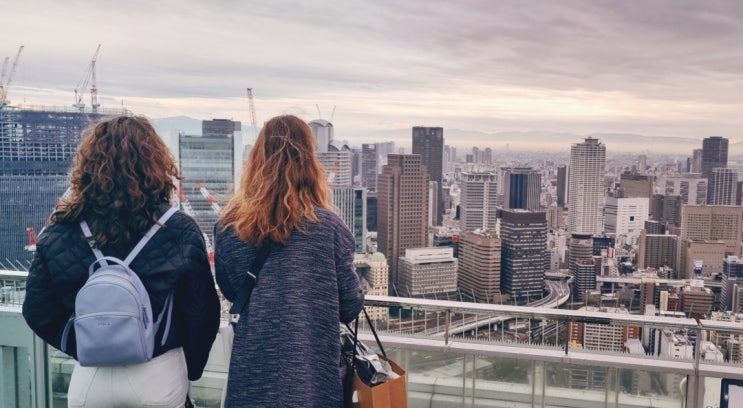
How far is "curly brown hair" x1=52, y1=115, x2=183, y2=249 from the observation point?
53.2 inches

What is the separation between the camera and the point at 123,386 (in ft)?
4.33

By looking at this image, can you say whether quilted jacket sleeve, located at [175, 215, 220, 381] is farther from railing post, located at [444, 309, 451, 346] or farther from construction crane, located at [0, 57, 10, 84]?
construction crane, located at [0, 57, 10, 84]

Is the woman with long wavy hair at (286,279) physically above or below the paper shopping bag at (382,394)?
above

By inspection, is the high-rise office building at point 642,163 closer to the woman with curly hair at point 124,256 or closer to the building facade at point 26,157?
the building facade at point 26,157

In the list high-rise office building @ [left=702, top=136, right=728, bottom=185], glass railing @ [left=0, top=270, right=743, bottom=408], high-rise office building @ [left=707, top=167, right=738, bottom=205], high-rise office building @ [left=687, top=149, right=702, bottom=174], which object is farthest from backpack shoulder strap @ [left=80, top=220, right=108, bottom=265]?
high-rise office building @ [left=687, top=149, right=702, bottom=174]

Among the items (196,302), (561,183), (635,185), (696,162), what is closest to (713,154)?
(696,162)

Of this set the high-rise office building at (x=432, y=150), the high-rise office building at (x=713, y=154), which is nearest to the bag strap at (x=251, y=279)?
the high-rise office building at (x=713, y=154)

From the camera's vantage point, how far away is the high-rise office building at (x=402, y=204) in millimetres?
28105

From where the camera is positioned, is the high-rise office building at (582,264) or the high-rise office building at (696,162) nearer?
the high-rise office building at (582,264)

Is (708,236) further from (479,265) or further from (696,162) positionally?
(479,265)

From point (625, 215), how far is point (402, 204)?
38.6 ft

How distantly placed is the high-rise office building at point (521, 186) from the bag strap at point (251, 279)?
34698 millimetres

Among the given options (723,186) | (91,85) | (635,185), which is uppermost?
(91,85)

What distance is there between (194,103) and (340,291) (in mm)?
36942
